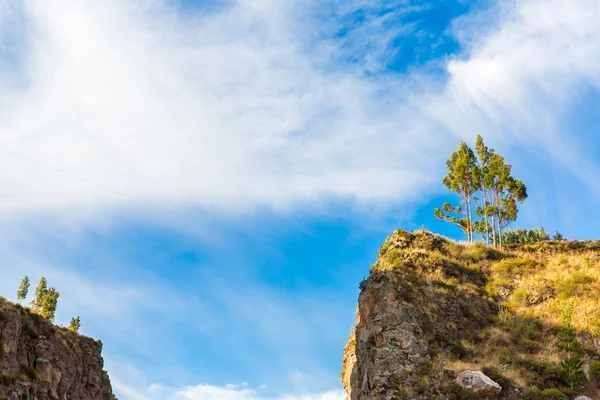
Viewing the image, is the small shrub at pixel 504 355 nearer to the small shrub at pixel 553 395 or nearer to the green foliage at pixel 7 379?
the small shrub at pixel 553 395

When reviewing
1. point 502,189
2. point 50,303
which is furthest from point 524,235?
point 50,303

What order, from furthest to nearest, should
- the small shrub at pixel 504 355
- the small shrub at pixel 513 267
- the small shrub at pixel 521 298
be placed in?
1. the small shrub at pixel 513 267
2. the small shrub at pixel 521 298
3. the small shrub at pixel 504 355

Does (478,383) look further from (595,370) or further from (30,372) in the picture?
(30,372)

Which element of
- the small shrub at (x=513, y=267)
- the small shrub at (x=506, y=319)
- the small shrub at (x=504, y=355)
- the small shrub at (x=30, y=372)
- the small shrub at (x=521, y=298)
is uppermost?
the small shrub at (x=513, y=267)

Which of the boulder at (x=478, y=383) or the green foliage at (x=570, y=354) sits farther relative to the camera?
the green foliage at (x=570, y=354)

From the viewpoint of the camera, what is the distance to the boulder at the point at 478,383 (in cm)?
2797

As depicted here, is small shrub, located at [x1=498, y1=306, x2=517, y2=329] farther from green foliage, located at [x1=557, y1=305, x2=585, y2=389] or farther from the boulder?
the boulder

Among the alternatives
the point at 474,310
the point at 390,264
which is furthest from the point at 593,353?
the point at 390,264

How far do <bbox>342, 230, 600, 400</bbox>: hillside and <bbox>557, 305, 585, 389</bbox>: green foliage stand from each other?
14.8 inches

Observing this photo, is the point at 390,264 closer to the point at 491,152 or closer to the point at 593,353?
the point at 593,353

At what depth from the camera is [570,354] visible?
31719mm

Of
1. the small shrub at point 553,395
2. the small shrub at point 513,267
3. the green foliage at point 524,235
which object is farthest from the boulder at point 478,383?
the green foliage at point 524,235

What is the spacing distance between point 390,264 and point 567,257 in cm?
1632

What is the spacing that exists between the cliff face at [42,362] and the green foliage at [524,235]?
56996mm
